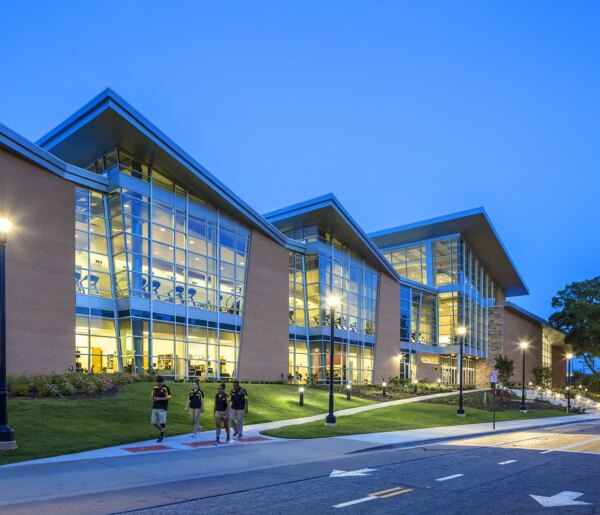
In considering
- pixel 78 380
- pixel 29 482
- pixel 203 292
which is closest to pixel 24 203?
pixel 78 380

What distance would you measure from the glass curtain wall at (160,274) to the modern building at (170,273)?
0.07m

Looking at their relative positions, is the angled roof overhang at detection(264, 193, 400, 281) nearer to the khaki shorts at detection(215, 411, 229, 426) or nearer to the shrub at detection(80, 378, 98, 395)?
the shrub at detection(80, 378, 98, 395)

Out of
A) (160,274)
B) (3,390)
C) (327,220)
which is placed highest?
(327,220)

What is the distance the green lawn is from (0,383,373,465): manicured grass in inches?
110

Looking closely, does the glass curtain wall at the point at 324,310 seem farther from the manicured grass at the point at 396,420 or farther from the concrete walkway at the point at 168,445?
the concrete walkway at the point at 168,445

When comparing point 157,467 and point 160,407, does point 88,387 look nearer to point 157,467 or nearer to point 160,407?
point 160,407

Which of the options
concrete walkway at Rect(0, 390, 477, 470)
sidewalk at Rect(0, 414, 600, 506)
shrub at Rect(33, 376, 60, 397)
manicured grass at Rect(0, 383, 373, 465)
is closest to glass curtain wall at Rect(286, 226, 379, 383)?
manicured grass at Rect(0, 383, 373, 465)

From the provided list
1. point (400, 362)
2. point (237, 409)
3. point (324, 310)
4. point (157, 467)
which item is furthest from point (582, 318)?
point (157, 467)

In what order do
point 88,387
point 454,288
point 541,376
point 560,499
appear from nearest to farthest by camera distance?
point 560,499, point 88,387, point 454,288, point 541,376

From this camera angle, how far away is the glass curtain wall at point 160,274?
99.1 ft

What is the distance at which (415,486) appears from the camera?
10391 millimetres

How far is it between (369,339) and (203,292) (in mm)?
20153

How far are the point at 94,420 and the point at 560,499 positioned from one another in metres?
13.7

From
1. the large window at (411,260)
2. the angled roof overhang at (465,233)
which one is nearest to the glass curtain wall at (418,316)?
the large window at (411,260)
